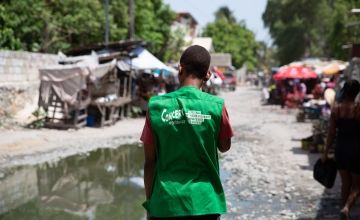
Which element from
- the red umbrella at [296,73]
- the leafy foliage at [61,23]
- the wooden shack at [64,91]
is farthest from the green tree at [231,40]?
the wooden shack at [64,91]

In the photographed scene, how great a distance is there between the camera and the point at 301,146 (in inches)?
525

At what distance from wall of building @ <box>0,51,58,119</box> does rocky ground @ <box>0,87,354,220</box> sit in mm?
1989

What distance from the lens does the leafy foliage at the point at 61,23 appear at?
72.9 ft

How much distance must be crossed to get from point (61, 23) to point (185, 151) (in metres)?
24.1

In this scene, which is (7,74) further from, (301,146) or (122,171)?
(301,146)

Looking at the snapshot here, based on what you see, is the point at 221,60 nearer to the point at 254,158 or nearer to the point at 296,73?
the point at 296,73

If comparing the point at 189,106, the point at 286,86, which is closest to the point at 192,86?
the point at 189,106

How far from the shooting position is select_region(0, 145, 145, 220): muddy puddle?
23.6 ft

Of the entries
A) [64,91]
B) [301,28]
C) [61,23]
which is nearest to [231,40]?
[301,28]

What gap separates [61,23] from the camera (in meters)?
25.5

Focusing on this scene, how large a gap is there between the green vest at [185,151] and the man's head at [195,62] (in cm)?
13

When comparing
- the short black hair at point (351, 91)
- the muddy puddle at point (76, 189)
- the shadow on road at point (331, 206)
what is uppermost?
the short black hair at point (351, 91)

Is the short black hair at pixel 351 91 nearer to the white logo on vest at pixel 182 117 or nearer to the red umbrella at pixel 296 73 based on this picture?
the white logo on vest at pixel 182 117

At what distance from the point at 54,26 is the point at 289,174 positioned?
17.7m
